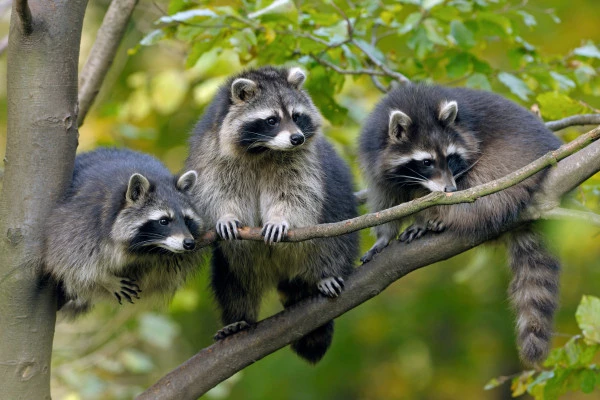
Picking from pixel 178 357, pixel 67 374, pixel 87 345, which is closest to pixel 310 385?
pixel 178 357

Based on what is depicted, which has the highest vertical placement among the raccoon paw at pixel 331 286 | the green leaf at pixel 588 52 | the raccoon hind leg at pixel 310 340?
the green leaf at pixel 588 52

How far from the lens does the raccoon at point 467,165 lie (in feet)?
14.5

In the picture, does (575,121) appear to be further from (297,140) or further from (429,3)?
(297,140)

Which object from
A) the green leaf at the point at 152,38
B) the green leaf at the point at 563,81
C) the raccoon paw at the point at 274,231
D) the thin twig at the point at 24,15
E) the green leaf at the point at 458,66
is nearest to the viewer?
the thin twig at the point at 24,15

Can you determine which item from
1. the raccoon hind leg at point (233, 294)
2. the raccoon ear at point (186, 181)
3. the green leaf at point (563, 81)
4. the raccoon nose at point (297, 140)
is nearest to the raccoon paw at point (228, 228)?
the raccoon ear at point (186, 181)

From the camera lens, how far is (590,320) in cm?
417

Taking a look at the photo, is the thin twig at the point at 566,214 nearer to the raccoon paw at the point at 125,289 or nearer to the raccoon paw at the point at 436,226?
the raccoon paw at the point at 436,226

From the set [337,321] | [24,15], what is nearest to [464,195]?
[24,15]

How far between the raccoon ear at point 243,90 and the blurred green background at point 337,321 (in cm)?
175

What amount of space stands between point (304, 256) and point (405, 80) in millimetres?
1361

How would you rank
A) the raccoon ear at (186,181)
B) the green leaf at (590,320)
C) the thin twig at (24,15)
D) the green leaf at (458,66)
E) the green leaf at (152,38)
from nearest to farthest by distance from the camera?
1. the thin twig at (24,15)
2. the green leaf at (590,320)
3. the raccoon ear at (186,181)
4. the green leaf at (152,38)
5. the green leaf at (458,66)

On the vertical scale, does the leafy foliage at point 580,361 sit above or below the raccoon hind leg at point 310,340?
above

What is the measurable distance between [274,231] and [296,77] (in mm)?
1077

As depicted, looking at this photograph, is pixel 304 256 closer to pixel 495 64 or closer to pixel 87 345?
pixel 87 345
